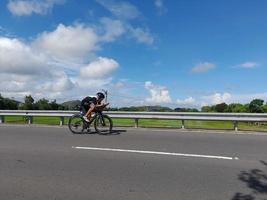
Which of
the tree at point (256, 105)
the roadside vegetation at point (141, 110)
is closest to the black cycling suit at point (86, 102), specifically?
the roadside vegetation at point (141, 110)

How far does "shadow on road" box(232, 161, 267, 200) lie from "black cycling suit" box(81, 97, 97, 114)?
7493 mm

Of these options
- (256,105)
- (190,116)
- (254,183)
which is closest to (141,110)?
(190,116)

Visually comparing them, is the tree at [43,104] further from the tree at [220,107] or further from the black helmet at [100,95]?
the tree at [220,107]

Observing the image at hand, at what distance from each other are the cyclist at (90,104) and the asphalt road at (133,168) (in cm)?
215

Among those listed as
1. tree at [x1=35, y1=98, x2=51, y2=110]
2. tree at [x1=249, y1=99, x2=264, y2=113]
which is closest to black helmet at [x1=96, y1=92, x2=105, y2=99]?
tree at [x1=35, y1=98, x2=51, y2=110]

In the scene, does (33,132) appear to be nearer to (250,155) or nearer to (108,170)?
(108,170)

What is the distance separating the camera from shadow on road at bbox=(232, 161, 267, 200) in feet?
19.7

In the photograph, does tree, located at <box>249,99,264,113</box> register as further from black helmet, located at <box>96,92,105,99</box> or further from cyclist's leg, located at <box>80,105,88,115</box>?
black helmet, located at <box>96,92,105,99</box>

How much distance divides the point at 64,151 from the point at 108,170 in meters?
2.45

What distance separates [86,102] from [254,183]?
879cm

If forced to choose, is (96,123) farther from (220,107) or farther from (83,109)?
(220,107)

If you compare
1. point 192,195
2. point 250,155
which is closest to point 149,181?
point 192,195

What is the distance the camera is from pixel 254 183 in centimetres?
681

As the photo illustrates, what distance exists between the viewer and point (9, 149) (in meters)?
10.2
